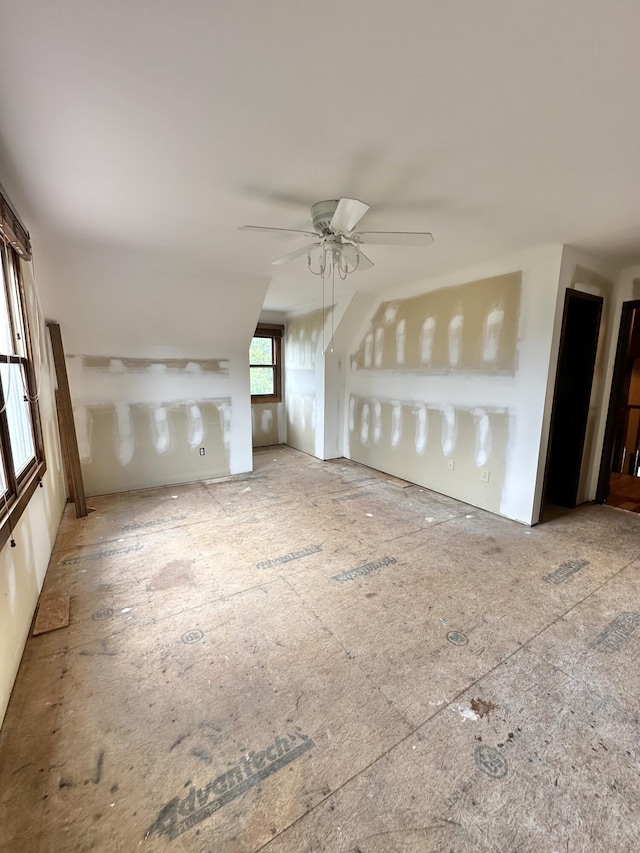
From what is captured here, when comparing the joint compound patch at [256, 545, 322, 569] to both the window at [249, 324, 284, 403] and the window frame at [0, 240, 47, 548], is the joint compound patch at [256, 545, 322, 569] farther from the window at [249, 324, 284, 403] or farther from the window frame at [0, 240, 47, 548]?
the window at [249, 324, 284, 403]

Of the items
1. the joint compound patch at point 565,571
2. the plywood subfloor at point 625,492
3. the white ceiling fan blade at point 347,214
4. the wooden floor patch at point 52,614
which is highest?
the white ceiling fan blade at point 347,214

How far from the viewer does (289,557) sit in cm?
271

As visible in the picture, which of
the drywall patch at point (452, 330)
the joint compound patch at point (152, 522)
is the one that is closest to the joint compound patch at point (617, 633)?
the drywall patch at point (452, 330)

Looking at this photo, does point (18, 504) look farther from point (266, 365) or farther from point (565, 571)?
point (266, 365)

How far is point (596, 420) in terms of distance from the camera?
143 inches

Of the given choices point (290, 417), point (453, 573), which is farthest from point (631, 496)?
point (290, 417)

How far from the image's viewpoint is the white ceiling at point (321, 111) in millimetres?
1026

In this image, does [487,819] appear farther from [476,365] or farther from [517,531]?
[476,365]

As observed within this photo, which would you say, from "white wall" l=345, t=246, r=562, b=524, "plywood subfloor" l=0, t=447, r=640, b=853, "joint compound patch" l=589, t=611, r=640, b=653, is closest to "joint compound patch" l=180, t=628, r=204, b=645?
"plywood subfloor" l=0, t=447, r=640, b=853

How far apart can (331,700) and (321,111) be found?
2446 millimetres

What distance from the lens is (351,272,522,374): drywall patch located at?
3271 millimetres

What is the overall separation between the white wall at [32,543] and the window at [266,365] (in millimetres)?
3155

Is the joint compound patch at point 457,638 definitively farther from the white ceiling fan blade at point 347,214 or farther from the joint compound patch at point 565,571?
the white ceiling fan blade at point 347,214

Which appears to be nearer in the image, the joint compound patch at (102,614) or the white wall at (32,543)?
the white wall at (32,543)
